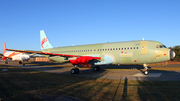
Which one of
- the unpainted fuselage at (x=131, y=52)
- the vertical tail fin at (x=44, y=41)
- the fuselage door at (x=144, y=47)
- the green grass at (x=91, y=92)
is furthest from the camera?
the vertical tail fin at (x=44, y=41)

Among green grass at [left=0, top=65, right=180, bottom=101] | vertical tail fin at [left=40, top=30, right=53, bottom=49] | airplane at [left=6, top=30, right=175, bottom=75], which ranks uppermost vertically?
vertical tail fin at [left=40, top=30, right=53, bottom=49]

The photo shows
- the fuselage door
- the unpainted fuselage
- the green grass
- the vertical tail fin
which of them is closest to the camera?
the green grass

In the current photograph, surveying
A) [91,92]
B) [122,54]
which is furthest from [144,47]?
[91,92]

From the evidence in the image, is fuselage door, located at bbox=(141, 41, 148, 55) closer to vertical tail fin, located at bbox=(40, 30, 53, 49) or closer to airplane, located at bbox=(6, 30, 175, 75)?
airplane, located at bbox=(6, 30, 175, 75)

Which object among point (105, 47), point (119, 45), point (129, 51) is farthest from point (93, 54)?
point (129, 51)

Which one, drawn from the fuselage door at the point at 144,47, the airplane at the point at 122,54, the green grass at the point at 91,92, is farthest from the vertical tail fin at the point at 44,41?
the fuselage door at the point at 144,47

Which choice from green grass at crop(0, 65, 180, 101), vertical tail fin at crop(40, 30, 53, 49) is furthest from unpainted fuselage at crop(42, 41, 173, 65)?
vertical tail fin at crop(40, 30, 53, 49)

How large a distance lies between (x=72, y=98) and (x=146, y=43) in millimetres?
14767

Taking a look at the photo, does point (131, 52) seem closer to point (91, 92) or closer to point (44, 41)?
point (91, 92)

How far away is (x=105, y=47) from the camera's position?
2188cm

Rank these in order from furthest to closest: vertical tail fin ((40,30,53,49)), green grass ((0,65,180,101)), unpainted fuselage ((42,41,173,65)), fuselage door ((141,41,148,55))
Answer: vertical tail fin ((40,30,53,49)) → fuselage door ((141,41,148,55)) → unpainted fuselage ((42,41,173,65)) → green grass ((0,65,180,101))

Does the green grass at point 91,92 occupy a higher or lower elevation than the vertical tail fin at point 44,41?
lower

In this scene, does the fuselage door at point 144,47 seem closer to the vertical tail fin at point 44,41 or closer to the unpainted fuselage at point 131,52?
the unpainted fuselage at point 131,52

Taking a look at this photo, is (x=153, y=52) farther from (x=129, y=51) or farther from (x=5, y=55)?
(x=5, y=55)
